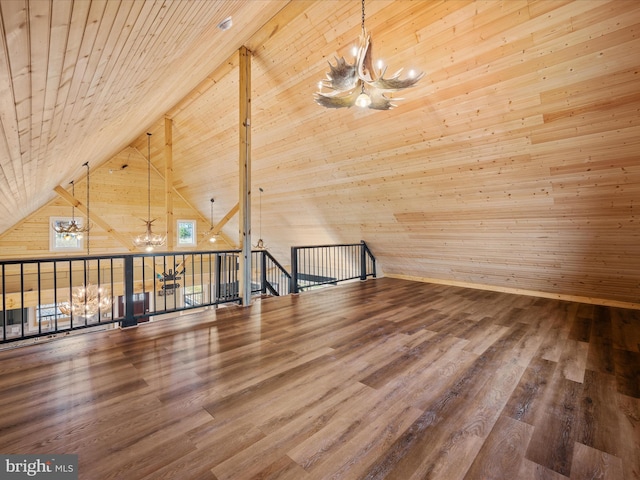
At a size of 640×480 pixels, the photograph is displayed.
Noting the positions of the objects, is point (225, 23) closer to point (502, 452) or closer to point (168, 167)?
point (502, 452)

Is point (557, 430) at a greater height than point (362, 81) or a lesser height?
lesser

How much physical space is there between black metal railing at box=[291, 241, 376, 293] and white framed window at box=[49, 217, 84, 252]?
23.4 feet

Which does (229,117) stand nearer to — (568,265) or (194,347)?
(194,347)

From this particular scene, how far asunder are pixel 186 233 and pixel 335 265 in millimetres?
6418

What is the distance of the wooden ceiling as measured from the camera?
201 centimetres

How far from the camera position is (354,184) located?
603 centimetres

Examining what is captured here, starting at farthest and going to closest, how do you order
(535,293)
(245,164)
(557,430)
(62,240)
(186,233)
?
(186,233) → (62,240) → (535,293) → (245,164) → (557,430)

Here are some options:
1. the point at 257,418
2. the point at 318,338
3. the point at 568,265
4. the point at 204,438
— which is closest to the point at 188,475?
the point at 204,438

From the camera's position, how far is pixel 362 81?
274 cm

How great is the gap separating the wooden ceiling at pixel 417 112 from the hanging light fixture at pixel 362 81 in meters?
1.16

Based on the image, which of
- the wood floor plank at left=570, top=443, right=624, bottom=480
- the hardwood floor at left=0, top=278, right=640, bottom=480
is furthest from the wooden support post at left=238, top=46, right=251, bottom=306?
the wood floor plank at left=570, top=443, right=624, bottom=480

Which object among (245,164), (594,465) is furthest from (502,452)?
(245,164)

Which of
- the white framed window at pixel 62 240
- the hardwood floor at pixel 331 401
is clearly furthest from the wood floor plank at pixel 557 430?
the white framed window at pixel 62 240

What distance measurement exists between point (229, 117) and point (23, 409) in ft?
19.6
